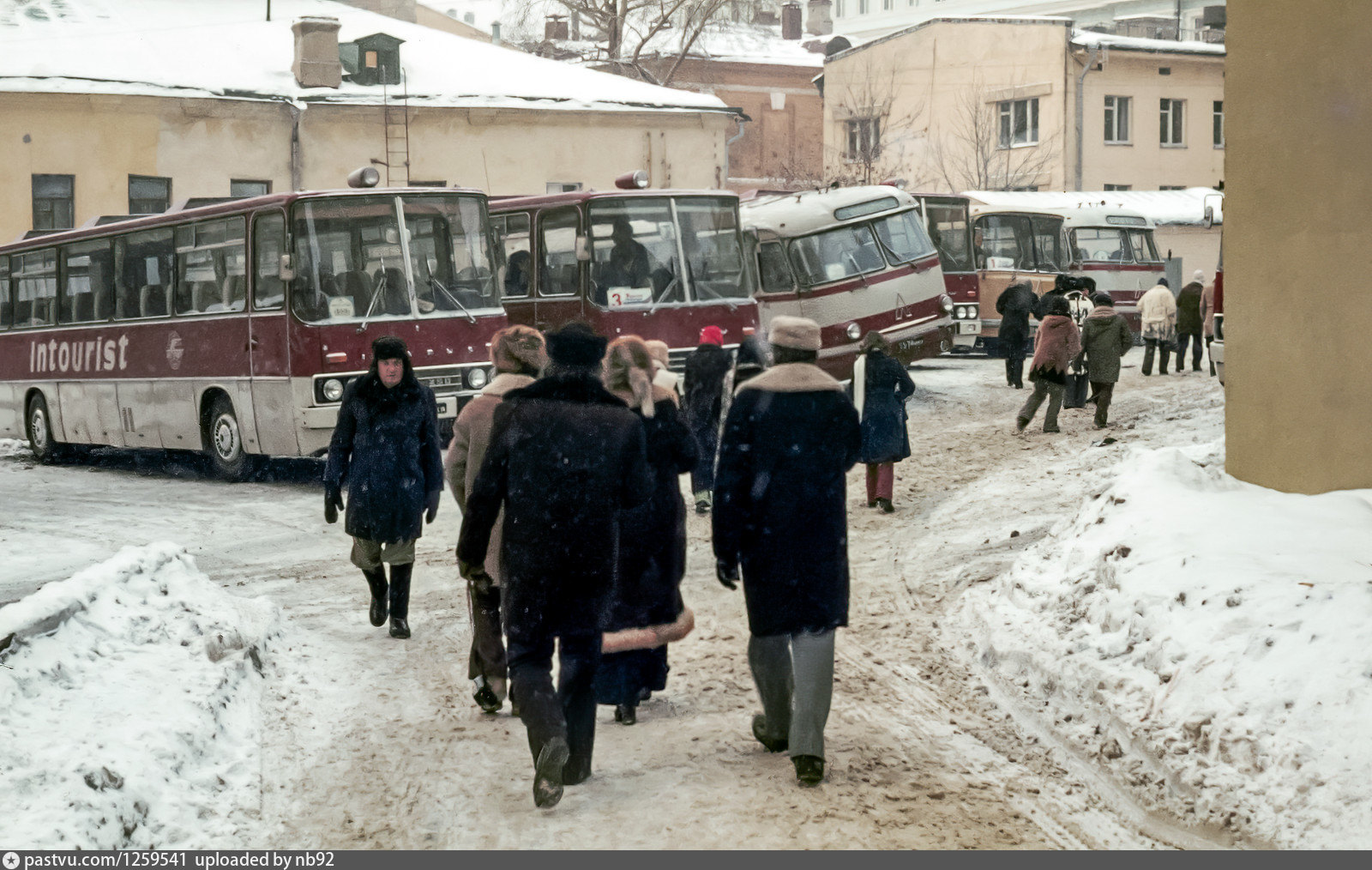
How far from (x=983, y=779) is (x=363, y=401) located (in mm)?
3954

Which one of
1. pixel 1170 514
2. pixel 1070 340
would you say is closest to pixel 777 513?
pixel 1170 514

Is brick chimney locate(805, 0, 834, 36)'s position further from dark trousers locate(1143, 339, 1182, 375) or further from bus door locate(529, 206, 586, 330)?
bus door locate(529, 206, 586, 330)

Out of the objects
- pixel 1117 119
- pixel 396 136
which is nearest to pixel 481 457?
pixel 396 136

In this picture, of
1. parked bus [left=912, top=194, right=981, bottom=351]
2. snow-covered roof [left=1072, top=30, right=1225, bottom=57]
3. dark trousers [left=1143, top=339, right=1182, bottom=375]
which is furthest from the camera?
snow-covered roof [left=1072, top=30, right=1225, bottom=57]

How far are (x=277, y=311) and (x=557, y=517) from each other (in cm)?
1049

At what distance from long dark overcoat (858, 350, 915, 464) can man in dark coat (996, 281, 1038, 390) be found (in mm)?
10662

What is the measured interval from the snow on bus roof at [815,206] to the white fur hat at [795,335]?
16404 mm

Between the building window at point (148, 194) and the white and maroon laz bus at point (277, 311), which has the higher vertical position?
the building window at point (148, 194)

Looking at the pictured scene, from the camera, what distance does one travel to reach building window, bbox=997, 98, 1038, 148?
160 ft

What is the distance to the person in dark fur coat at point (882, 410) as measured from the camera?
13.0 m

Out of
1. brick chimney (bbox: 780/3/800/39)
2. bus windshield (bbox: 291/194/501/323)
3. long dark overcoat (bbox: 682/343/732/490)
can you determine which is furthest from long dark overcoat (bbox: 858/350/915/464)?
brick chimney (bbox: 780/3/800/39)

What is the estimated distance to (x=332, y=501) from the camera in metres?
8.49

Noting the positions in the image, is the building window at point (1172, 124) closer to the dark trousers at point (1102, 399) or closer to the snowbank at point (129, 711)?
the dark trousers at point (1102, 399)

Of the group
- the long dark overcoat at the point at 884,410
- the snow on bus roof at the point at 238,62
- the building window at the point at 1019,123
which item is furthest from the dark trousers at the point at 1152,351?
the building window at the point at 1019,123
